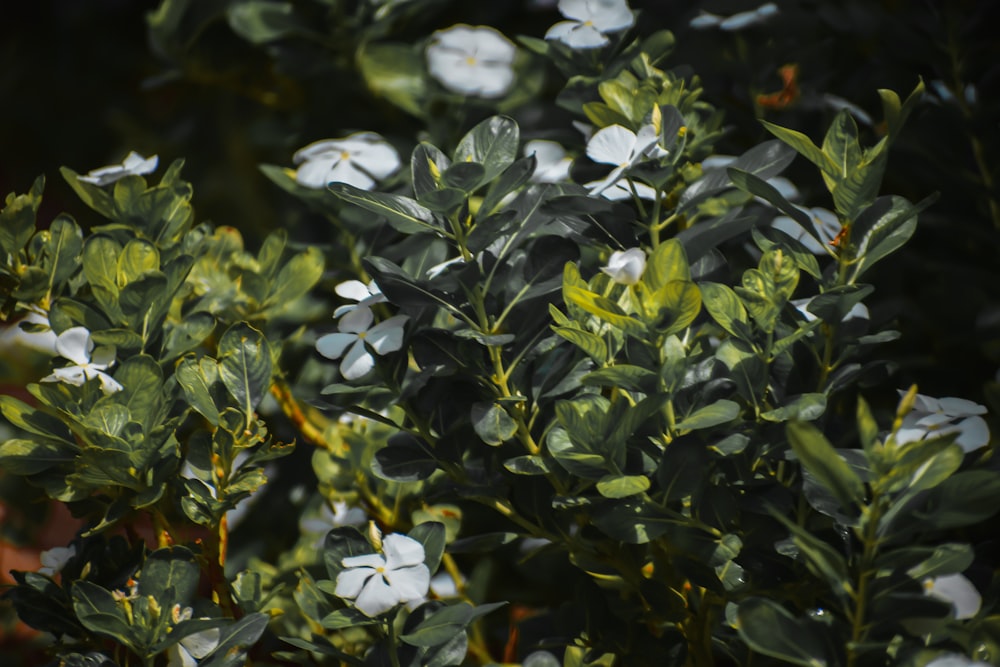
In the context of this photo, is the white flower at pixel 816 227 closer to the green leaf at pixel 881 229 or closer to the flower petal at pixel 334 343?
the green leaf at pixel 881 229

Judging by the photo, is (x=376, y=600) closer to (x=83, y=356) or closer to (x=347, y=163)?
(x=83, y=356)

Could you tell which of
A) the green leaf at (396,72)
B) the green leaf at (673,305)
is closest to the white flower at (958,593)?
the green leaf at (673,305)

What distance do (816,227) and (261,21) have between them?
0.67m

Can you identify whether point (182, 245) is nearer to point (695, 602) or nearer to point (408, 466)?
point (408, 466)

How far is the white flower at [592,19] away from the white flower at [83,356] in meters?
0.44

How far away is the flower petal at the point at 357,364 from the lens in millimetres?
660

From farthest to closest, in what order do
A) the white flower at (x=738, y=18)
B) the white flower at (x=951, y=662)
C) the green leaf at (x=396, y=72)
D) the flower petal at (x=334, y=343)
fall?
the green leaf at (x=396, y=72)
the white flower at (x=738, y=18)
the flower petal at (x=334, y=343)
the white flower at (x=951, y=662)

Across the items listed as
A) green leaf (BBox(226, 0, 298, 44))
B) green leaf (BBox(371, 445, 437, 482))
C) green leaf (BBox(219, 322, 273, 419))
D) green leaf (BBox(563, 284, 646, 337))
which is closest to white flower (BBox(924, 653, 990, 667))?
green leaf (BBox(563, 284, 646, 337))

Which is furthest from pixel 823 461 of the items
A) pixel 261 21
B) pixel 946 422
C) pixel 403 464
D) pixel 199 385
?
pixel 261 21

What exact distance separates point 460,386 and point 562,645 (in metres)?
0.21

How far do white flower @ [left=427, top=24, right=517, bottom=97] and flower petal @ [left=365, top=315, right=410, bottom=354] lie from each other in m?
0.38

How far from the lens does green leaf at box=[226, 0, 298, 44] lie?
1035 millimetres

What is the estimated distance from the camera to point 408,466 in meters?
0.65

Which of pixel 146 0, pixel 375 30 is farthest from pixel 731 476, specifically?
pixel 146 0
